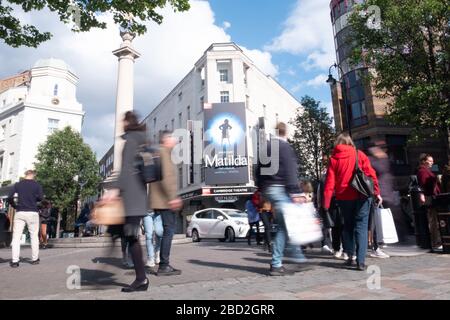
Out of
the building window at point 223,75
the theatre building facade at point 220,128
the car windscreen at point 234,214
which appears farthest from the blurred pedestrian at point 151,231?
the building window at point 223,75

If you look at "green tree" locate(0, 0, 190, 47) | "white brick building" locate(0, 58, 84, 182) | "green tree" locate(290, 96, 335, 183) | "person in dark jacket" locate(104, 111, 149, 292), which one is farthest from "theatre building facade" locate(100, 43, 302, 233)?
"person in dark jacket" locate(104, 111, 149, 292)

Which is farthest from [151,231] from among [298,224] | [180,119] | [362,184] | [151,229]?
[180,119]

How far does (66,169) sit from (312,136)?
67.5 feet

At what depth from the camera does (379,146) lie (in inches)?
290

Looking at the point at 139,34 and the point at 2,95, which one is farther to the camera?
the point at 2,95

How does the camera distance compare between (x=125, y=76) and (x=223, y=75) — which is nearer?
(x=125, y=76)

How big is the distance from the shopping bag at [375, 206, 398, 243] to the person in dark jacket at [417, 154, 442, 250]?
105cm

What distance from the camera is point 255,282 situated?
457 centimetres

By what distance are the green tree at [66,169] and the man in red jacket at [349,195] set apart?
29966 mm

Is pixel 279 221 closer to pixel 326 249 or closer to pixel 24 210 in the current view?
pixel 326 249
